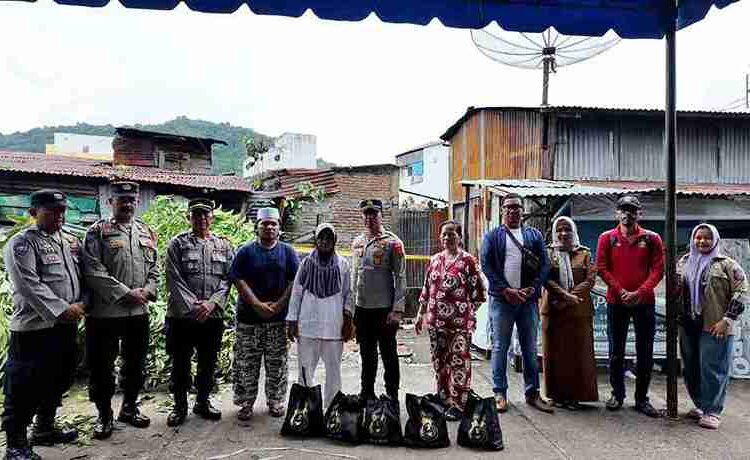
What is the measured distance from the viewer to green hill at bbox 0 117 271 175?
137 feet

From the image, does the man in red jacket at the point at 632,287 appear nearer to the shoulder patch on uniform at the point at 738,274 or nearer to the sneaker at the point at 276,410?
the shoulder patch on uniform at the point at 738,274

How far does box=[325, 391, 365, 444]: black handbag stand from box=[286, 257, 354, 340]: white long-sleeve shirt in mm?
572

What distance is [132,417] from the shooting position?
15.5ft

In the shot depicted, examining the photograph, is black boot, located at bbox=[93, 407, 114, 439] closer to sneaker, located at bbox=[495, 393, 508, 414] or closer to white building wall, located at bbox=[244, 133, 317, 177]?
sneaker, located at bbox=[495, 393, 508, 414]

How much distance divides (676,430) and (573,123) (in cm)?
880

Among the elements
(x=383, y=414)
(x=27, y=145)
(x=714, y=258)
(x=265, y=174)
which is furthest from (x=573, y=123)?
(x=27, y=145)

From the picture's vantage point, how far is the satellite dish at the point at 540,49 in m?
8.17

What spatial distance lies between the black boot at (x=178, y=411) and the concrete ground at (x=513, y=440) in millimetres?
65

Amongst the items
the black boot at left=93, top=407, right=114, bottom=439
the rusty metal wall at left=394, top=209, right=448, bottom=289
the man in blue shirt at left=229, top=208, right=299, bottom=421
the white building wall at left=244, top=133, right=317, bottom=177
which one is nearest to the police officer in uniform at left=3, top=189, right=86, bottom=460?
the black boot at left=93, top=407, right=114, bottom=439

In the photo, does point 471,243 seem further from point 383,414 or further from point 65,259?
point 65,259

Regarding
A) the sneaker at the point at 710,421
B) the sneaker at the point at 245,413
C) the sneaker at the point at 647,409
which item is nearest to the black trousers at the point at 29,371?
the sneaker at the point at 245,413

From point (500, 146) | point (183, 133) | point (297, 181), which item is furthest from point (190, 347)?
point (183, 133)

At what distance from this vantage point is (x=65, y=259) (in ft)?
13.8

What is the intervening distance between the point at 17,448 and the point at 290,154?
26.6 meters
